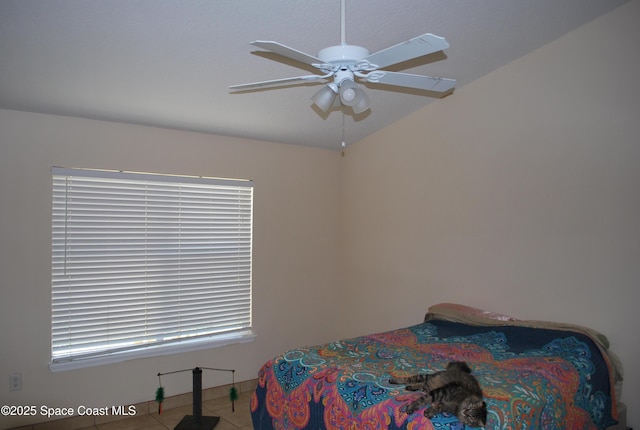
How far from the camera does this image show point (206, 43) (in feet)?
8.59

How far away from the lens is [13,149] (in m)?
3.23

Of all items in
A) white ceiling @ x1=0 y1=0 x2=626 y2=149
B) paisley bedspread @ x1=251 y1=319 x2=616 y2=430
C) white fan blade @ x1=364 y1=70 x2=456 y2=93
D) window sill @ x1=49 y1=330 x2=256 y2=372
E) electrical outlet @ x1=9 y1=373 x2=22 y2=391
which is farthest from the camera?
window sill @ x1=49 y1=330 x2=256 y2=372

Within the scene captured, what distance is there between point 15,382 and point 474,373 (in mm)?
3170

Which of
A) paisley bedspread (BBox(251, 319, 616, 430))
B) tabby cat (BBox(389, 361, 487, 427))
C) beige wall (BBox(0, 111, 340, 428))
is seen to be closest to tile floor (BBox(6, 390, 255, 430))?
beige wall (BBox(0, 111, 340, 428))

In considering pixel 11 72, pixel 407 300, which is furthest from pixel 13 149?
pixel 407 300

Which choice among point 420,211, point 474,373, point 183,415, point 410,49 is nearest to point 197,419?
point 183,415

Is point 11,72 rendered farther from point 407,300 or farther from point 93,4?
point 407,300

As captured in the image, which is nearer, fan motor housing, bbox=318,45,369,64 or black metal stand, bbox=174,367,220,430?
fan motor housing, bbox=318,45,369,64

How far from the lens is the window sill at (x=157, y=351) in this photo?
338 centimetres

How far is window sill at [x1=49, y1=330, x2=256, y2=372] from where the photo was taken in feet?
11.1

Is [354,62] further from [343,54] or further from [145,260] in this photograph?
[145,260]

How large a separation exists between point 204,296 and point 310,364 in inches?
69.3

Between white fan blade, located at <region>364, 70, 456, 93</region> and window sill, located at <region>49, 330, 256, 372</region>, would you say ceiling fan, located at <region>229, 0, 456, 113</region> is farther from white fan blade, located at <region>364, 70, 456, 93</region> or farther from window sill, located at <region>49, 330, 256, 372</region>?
window sill, located at <region>49, 330, 256, 372</region>

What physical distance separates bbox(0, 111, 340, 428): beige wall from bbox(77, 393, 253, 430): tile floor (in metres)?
0.17
